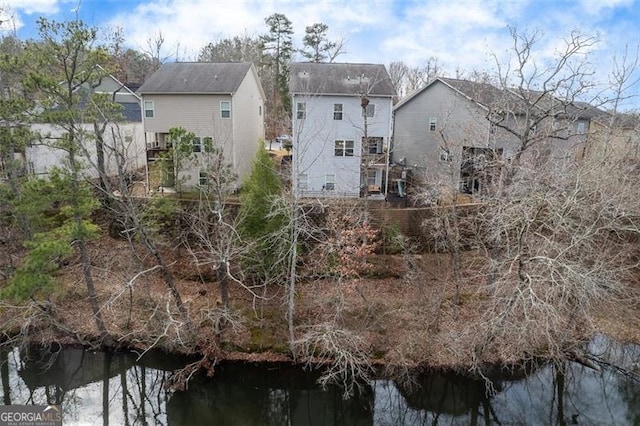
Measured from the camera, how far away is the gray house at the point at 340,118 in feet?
75.9

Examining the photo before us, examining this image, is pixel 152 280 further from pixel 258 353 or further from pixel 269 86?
pixel 269 86

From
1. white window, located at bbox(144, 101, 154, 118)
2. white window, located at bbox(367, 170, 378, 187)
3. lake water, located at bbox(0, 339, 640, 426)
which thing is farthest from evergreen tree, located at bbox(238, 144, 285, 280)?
white window, located at bbox(144, 101, 154, 118)

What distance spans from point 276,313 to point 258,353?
188 cm

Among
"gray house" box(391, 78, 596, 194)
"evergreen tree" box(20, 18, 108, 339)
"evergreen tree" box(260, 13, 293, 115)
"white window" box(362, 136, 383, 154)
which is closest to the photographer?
"evergreen tree" box(20, 18, 108, 339)

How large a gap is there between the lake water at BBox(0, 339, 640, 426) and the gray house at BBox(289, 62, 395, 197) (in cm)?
1173

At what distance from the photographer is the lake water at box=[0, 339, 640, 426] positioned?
12.9m

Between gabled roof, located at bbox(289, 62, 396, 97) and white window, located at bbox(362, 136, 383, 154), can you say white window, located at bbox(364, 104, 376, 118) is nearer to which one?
gabled roof, located at bbox(289, 62, 396, 97)

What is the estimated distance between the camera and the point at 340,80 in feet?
78.2

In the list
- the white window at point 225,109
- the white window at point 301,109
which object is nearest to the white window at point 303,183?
the white window at point 301,109

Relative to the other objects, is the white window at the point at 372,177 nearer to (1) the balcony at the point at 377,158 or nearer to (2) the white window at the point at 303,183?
(1) the balcony at the point at 377,158

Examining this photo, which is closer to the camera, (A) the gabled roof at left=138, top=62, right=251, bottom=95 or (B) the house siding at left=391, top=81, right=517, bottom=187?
(A) the gabled roof at left=138, top=62, right=251, bottom=95

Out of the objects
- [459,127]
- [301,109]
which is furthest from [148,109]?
[459,127]

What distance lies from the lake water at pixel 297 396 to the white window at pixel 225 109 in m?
14.2

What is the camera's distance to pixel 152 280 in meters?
19.0
